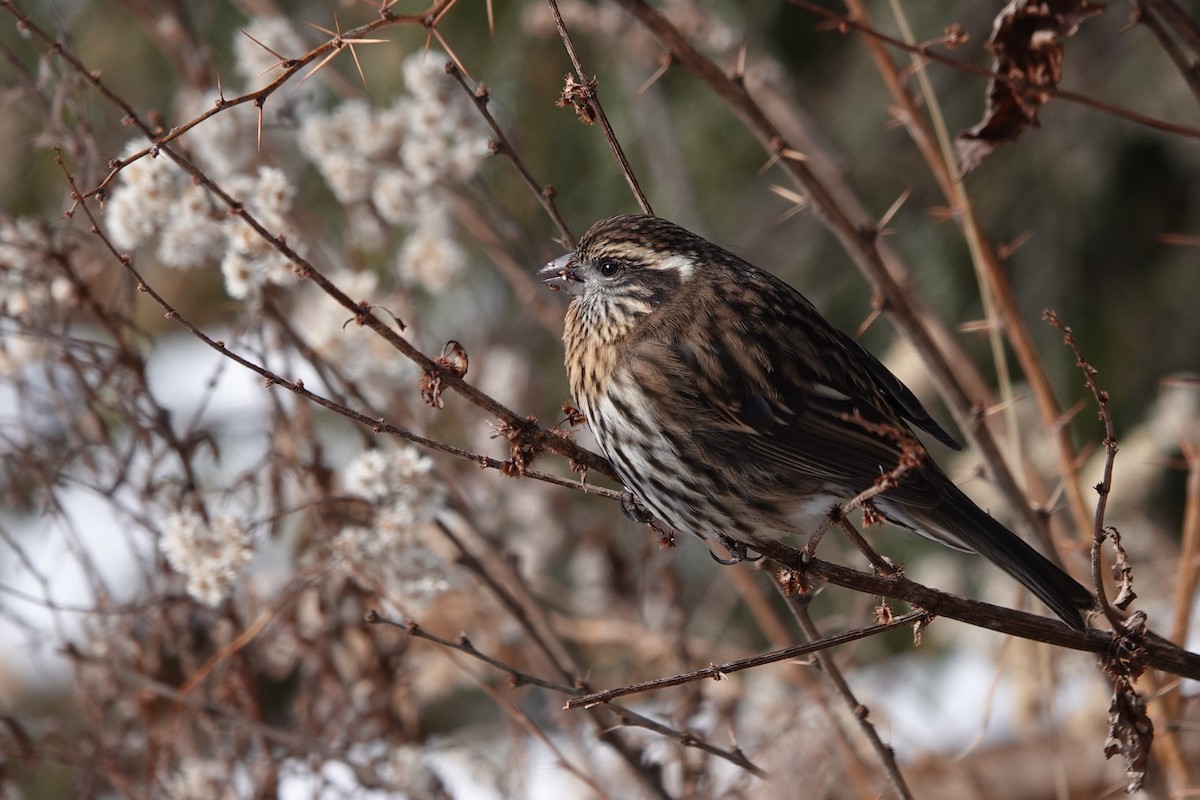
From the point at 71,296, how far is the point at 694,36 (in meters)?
1.63

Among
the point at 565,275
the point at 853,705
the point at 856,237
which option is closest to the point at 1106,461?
the point at 853,705

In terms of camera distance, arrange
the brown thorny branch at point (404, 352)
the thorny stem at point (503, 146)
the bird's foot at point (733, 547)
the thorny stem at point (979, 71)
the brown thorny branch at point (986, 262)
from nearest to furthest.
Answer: the brown thorny branch at point (404, 352) → the thorny stem at point (979, 71) → the thorny stem at point (503, 146) → the bird's foot at point (733, 547) → the brown thorny branch at point (986, 262)

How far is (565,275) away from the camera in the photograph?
283cm

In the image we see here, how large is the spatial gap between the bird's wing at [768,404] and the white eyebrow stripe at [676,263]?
225 mm

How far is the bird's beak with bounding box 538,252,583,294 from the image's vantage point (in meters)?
2.82

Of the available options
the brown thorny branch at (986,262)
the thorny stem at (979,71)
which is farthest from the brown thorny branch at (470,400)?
the brown thorny branch at (986,262)

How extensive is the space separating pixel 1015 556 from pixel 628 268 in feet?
3.24

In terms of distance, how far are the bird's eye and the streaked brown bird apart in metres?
0.08

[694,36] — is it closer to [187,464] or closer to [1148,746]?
[187,464]

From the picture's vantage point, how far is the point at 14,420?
296 cm

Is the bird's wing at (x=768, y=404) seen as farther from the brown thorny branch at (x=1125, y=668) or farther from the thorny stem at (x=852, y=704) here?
the brown thorny branch at (x=1125, y=668)

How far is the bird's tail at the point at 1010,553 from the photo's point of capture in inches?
89.0

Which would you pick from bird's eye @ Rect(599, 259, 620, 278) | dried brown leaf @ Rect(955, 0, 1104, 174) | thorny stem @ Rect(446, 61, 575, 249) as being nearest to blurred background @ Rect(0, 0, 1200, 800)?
thorny stem @ Rect(446, 61, 575, 249)

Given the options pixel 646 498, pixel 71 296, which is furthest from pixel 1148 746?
pixel 71 296
